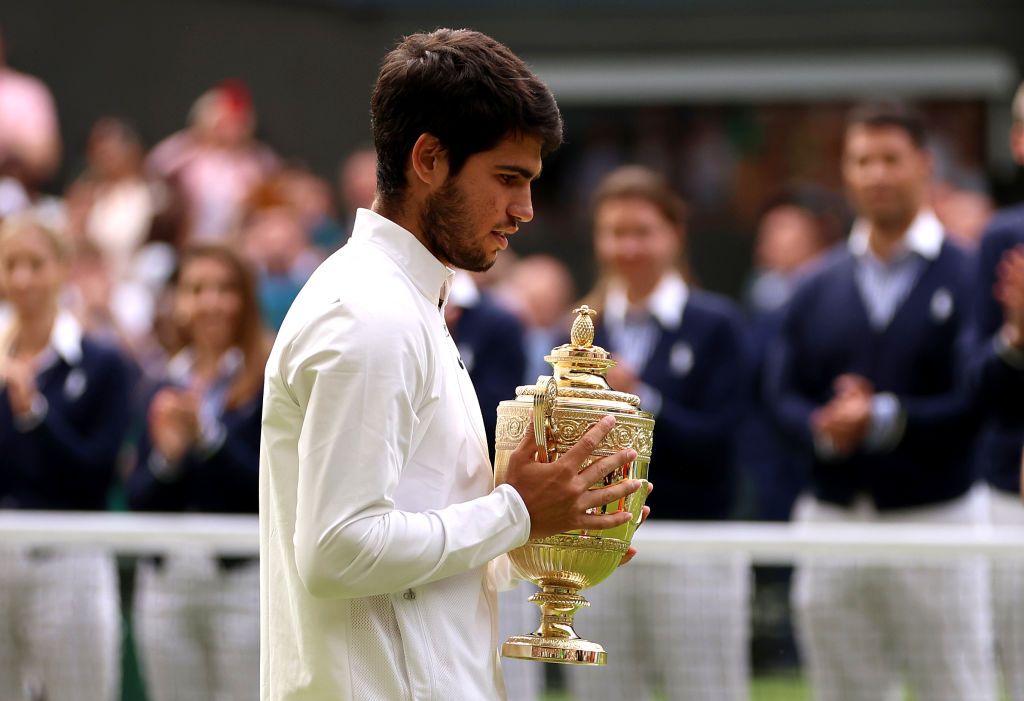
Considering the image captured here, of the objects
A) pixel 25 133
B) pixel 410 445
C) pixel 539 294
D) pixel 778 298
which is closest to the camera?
pixel 410 445

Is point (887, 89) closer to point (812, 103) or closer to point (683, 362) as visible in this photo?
point (812, 103)

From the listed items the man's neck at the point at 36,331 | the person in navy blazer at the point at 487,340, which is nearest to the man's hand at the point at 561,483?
the person in navy blazer at the point at 487,340

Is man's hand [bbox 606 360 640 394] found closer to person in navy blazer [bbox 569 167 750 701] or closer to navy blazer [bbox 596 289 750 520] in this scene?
person in navy blazer [bbox 569 167 750 701]

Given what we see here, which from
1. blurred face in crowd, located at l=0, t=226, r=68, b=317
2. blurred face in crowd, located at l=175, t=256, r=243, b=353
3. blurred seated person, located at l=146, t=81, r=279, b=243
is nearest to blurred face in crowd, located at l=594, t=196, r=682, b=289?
blurred face in crowd, located at l=175, t=256, r=243, b=353

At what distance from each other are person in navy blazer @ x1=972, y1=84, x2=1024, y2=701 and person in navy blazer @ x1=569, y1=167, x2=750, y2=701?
0.91 metres

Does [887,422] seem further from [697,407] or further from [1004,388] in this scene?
[697,407]

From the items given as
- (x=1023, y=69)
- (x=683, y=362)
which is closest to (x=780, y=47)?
(x=1023, y=69)

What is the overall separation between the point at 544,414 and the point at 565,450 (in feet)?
0.25

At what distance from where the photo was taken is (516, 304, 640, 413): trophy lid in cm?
312

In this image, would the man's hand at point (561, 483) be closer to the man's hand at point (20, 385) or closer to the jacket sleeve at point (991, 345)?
the jacket sleeve at point (991, 345)

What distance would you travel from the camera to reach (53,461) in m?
7.12

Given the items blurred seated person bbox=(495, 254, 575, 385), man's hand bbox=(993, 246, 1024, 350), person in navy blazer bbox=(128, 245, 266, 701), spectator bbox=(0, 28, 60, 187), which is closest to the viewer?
man's hand bbox=(993, 246, 1024, 350)

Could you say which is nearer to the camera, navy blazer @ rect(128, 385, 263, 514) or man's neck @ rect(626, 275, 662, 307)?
navy blazer @ rect(128, 385, 263, 514)

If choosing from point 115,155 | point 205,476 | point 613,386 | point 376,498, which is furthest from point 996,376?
point 115,155
